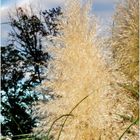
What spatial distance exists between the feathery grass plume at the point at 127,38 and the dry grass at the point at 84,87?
0.29 feet

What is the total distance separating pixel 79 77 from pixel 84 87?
0.10 metres

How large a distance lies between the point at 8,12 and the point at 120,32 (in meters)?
9.21

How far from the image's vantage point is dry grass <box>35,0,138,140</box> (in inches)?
146

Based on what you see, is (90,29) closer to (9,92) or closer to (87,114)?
(87,114)

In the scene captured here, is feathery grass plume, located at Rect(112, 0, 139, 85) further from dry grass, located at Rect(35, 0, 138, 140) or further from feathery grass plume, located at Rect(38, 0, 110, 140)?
feathery grass plume, located at Rect(38, 0, 110, 140)

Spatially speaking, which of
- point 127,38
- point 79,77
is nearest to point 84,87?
point 79,77

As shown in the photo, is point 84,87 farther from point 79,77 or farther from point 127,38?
point 127,38

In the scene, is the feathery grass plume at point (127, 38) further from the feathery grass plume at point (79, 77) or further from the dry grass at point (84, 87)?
the feathery grass plume at point (79, 77)

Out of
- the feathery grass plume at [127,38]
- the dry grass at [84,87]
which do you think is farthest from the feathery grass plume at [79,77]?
the feathery grass plume at [127,38]

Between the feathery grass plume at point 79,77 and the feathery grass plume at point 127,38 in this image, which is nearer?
the feathery grass plume at point 79,77

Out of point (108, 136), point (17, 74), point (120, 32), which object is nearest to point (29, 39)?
point (17, 74)

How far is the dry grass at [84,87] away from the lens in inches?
146

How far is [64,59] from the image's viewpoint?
4.01 metres

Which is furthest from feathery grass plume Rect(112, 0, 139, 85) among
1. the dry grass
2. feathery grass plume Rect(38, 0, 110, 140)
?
feathery grass plume Rect(38, 0, 110, 140)
